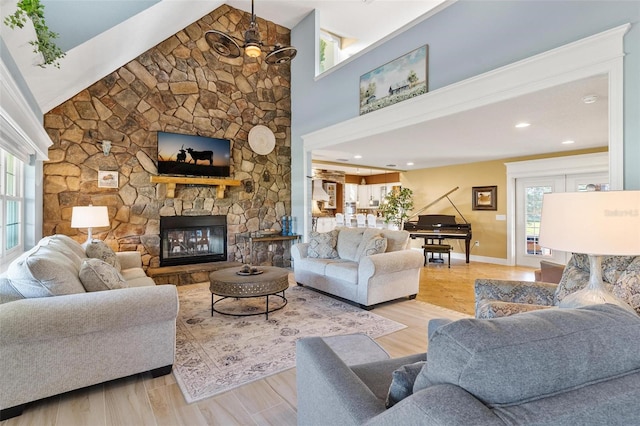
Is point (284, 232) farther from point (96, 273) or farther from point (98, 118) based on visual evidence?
point (96, 273)

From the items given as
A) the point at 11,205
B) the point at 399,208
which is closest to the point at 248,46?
the point at 11,205

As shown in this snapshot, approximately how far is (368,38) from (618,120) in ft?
18.1

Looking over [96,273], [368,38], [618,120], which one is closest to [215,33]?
[96,273]

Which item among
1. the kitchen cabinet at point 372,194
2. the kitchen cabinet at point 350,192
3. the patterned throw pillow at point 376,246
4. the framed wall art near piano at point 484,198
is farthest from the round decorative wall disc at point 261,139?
the kitchen cabinet at point 372,194

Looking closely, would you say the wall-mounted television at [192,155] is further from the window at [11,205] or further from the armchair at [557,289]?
the armchair at [557,289]

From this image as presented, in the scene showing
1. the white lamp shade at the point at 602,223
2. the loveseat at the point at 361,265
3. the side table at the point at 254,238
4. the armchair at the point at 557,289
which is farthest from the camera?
the side table at the point at 254,238

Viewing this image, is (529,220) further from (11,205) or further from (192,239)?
(11,205)

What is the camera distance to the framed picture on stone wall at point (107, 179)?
4.80m

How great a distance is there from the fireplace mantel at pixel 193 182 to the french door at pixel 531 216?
583 centimetres

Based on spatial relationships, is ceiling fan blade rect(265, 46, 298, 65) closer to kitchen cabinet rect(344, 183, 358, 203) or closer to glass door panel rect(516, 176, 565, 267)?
glass door panel rect(516, 176, 565, 267)

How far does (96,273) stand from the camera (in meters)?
2.40

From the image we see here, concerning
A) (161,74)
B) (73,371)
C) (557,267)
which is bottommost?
(73,371)

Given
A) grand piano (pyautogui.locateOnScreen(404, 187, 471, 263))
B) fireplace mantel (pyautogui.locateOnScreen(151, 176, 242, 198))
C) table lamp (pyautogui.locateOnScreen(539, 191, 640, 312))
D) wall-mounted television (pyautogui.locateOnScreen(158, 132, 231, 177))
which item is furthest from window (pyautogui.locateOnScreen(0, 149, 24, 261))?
grand piano (pyautogui.locateOnScreen(404, 187, 471, 263))

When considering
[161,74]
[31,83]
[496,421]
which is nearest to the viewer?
[496,421]
